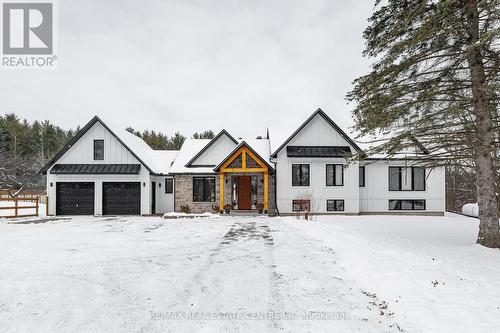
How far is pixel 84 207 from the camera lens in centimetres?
2016

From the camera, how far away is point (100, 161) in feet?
67.0

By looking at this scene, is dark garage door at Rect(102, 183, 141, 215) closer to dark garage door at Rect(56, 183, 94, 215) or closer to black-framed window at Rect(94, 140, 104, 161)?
dark garage door at Rect(56, 183, 94, 215)

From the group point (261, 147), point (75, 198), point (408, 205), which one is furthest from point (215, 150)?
point (408, 205)

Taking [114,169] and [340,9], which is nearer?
[340,9]

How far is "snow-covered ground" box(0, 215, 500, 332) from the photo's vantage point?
4195 mm

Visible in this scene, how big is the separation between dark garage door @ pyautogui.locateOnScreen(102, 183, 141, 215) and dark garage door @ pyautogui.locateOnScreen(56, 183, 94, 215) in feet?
3.44

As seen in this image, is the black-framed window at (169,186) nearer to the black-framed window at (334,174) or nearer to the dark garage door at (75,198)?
the dark garage door at (75,198)

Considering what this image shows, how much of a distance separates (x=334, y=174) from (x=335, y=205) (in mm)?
2318

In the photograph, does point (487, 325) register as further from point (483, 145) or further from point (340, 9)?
point (340, 9)

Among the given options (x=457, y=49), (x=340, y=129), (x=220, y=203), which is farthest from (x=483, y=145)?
(x=220, y=203)

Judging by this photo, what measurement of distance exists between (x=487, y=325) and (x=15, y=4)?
82.3ft

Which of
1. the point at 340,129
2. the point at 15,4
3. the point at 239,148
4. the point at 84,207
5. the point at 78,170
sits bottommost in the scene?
the point at 84,207
